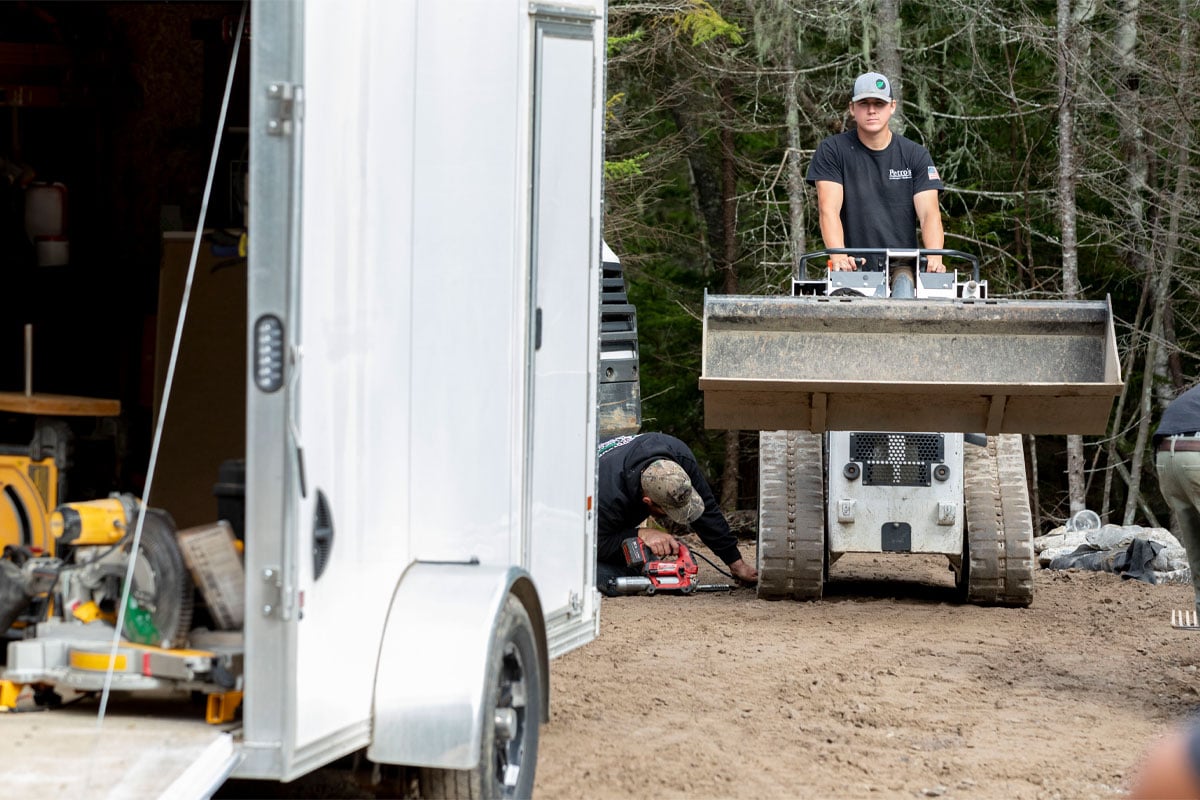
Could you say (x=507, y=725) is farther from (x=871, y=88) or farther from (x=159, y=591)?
(x=871, y=88)

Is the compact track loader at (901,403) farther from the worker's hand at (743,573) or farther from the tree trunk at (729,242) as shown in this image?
the tree trunk at (729,242)

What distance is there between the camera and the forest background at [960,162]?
17797 millimetres

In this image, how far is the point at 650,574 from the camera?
33.6 ft

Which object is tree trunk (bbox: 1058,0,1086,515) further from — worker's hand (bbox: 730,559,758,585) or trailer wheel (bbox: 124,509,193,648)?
trailer wheel (bbox: 124,509,193,648)

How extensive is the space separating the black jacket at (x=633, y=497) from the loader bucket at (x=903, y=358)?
1690mm

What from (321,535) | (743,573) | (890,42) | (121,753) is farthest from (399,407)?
(890,42)

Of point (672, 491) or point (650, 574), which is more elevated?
point (672, 491)

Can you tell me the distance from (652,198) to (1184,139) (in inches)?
277

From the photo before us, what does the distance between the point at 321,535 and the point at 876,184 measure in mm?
6328

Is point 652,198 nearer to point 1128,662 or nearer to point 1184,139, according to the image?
point 1184,139

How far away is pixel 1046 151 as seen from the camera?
70.0 feet

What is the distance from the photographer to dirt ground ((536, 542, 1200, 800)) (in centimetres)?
554

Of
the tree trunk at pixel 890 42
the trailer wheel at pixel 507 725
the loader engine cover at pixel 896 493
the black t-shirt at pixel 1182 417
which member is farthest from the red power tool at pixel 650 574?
the tree trunk at pixel 890 42

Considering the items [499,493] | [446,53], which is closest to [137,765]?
[499,493]
